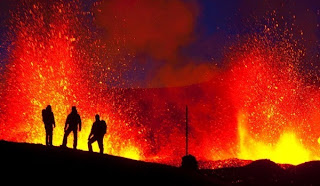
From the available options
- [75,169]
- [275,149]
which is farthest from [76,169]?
[275,149]

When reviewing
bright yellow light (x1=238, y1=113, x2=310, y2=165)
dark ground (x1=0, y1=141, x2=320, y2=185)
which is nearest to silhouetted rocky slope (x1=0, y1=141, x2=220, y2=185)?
dark ground (x1=0, y1=141, x2=320, y2=185)

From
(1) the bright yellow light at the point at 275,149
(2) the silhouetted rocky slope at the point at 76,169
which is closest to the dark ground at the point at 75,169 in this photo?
(2) the silhouetted rocky slope at the point at 76,169

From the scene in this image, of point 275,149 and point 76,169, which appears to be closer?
point 76,169

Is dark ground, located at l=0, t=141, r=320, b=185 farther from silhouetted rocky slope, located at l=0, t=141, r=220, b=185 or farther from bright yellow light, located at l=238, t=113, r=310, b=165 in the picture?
bright yellow light, located at l=238, t=113, r=310, b=165

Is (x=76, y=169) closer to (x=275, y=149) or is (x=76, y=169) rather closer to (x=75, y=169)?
(x=75, y=169)

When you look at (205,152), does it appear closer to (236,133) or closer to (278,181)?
(236,133)

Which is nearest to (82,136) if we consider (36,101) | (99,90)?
(36,101)

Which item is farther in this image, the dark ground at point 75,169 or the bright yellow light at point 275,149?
the bright yellow light at point 275,149

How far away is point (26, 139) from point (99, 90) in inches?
1236

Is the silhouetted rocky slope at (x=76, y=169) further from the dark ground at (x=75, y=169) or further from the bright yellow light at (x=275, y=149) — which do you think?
the bright yellow light at (x=275, y=149)

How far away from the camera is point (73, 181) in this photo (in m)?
10.7

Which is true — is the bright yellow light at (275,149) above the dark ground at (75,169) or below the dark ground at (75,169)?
above

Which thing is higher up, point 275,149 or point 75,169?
point 275,149

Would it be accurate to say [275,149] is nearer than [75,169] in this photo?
No
